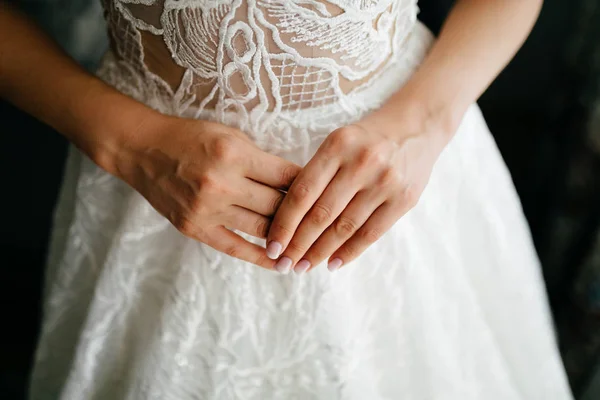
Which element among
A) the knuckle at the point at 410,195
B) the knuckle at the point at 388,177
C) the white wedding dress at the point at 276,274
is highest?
the knuckle at the point at 388,177

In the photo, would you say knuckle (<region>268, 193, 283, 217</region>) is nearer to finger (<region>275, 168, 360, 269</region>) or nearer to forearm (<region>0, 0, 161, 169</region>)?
finger (<region>275, 168, 360, 269</region>)

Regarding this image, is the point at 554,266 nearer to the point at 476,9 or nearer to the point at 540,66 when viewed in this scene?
the point at 540,66

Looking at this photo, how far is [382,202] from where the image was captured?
1.64 ft

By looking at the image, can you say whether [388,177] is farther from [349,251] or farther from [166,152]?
[166,152]

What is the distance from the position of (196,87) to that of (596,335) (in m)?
0.94

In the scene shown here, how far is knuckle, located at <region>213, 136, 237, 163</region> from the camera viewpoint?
1.54ft

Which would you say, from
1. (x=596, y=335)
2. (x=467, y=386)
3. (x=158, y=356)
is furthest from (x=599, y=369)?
(x=158, y=356)

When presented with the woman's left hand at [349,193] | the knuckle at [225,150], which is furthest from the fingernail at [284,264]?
the knuckle at [225,150]

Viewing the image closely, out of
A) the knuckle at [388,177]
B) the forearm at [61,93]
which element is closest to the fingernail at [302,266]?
the knuckle at [388,177]

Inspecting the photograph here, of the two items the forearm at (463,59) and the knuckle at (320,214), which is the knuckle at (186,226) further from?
the forearm at (463,59)

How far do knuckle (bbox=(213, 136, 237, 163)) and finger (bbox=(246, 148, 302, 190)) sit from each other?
16mm

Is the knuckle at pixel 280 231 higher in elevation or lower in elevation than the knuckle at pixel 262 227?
higher

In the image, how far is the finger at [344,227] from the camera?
49 cm

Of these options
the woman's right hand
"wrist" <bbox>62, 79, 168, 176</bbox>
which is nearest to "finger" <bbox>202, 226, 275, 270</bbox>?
the woman's right hand
